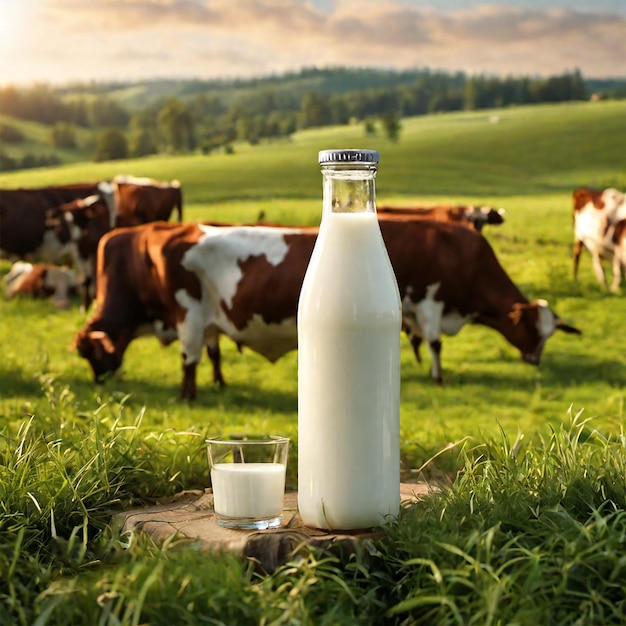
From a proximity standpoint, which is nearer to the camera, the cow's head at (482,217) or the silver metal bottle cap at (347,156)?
the silver metal bottle cap at (347,156)

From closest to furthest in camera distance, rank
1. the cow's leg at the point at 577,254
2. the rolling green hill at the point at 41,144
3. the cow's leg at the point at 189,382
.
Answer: the cow's leg at the point at 189,382
the cow's leg at the point at 577,254
the rolling green hill at the point at 41,144

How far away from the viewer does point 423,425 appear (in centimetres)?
777

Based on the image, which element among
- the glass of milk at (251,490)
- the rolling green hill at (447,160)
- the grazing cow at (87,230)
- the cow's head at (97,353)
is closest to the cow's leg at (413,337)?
the cow's head at (97,353)

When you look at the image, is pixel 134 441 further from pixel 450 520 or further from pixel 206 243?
pixel 206 243

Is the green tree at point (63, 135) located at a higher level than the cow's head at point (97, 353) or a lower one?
higher

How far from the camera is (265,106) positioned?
17.3 m

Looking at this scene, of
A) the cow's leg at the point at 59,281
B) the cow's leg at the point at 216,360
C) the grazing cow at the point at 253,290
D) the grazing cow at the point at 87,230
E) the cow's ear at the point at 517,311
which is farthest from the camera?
the grazing cow at the point at 87,230

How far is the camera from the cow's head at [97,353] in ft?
30.7

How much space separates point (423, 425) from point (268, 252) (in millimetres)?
1830

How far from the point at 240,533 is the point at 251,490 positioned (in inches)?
4.8

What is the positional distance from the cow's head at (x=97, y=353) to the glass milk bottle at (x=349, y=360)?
669cm

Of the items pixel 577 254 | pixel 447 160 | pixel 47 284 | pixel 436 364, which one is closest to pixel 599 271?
pixel 577 254

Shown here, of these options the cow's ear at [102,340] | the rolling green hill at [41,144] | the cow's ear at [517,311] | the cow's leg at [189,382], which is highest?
the rolling green hill at [41,144]

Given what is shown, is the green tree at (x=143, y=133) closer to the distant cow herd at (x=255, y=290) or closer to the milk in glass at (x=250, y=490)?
the distant cow herd at (x=255, y=290)
